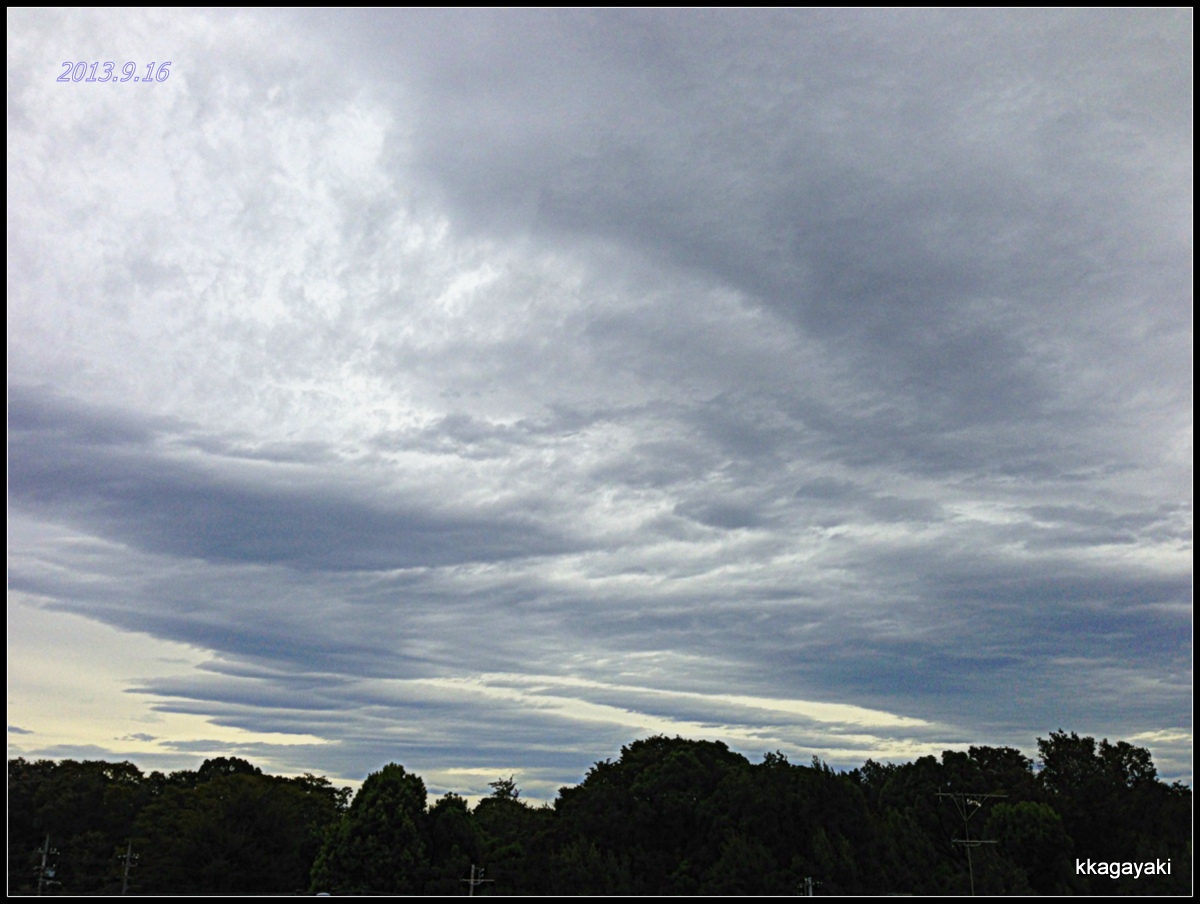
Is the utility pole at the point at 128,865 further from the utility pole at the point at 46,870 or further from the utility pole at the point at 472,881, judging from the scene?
the utility pole at the point at 472,881

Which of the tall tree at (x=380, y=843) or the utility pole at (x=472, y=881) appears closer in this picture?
the tall tree at (x=380, y=843)

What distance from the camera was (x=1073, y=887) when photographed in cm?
7944

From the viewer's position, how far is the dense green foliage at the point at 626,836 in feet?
253

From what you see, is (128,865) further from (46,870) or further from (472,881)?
(472,881)

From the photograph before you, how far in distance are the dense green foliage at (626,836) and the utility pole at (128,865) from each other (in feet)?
2.01

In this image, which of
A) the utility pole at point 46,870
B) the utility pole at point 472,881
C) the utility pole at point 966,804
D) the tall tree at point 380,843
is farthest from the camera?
the utility pole at point 966,804

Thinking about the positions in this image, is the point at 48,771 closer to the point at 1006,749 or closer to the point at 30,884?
the point at 30,884

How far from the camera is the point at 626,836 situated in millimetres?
83500

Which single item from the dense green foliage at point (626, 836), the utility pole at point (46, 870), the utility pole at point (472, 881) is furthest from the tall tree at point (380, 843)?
the utility pole at point (46, 870)

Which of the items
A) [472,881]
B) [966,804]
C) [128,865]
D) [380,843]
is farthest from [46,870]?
[966,804]

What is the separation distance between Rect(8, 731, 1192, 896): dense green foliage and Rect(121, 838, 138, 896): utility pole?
61 centimetres

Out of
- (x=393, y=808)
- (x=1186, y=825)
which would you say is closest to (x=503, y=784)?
(x=393, y=808)

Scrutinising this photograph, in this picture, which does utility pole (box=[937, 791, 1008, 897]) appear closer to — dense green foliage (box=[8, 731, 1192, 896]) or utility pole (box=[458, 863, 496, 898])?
dense green foliage (box=[8, 731, 1192, 896])

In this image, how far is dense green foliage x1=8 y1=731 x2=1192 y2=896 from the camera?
253ft
